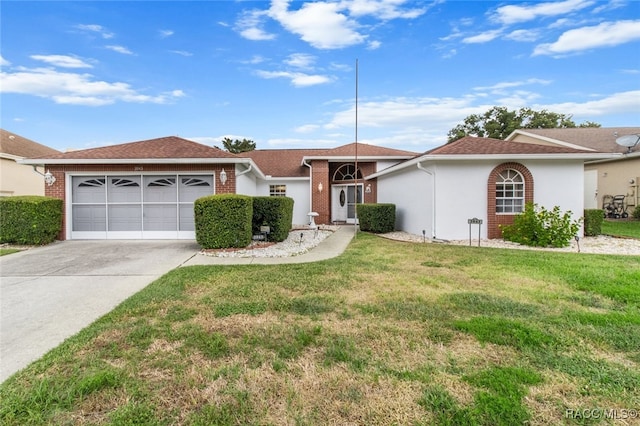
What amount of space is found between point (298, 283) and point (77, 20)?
12280 millimetres

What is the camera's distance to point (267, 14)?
38.7 feet

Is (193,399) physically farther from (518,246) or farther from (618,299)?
(518,246)

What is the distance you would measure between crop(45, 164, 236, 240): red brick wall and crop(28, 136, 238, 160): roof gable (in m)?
0.35

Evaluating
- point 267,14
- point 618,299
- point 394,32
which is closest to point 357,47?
point 394,32

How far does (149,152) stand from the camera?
36.4ft

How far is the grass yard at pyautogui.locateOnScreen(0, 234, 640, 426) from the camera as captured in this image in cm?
218

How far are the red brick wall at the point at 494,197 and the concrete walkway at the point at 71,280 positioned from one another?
5.18 metres

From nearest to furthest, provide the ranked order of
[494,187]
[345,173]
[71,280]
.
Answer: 1. [71,280]
2. [494,187]
3. [345,173]

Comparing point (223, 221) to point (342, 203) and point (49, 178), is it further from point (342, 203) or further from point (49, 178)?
point (342, 203)

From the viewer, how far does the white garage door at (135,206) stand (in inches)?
437

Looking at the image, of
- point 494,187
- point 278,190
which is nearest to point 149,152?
point 278,190

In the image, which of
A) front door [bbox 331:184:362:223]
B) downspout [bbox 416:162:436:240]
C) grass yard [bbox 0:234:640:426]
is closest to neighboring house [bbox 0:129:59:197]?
front door [bbox 331:184:362:223]

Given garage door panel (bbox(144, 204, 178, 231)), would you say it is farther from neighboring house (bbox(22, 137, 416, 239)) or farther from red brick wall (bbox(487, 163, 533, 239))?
red brick wall (bbox(487, 163, 533, 239))

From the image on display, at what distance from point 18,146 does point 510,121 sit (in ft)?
136
